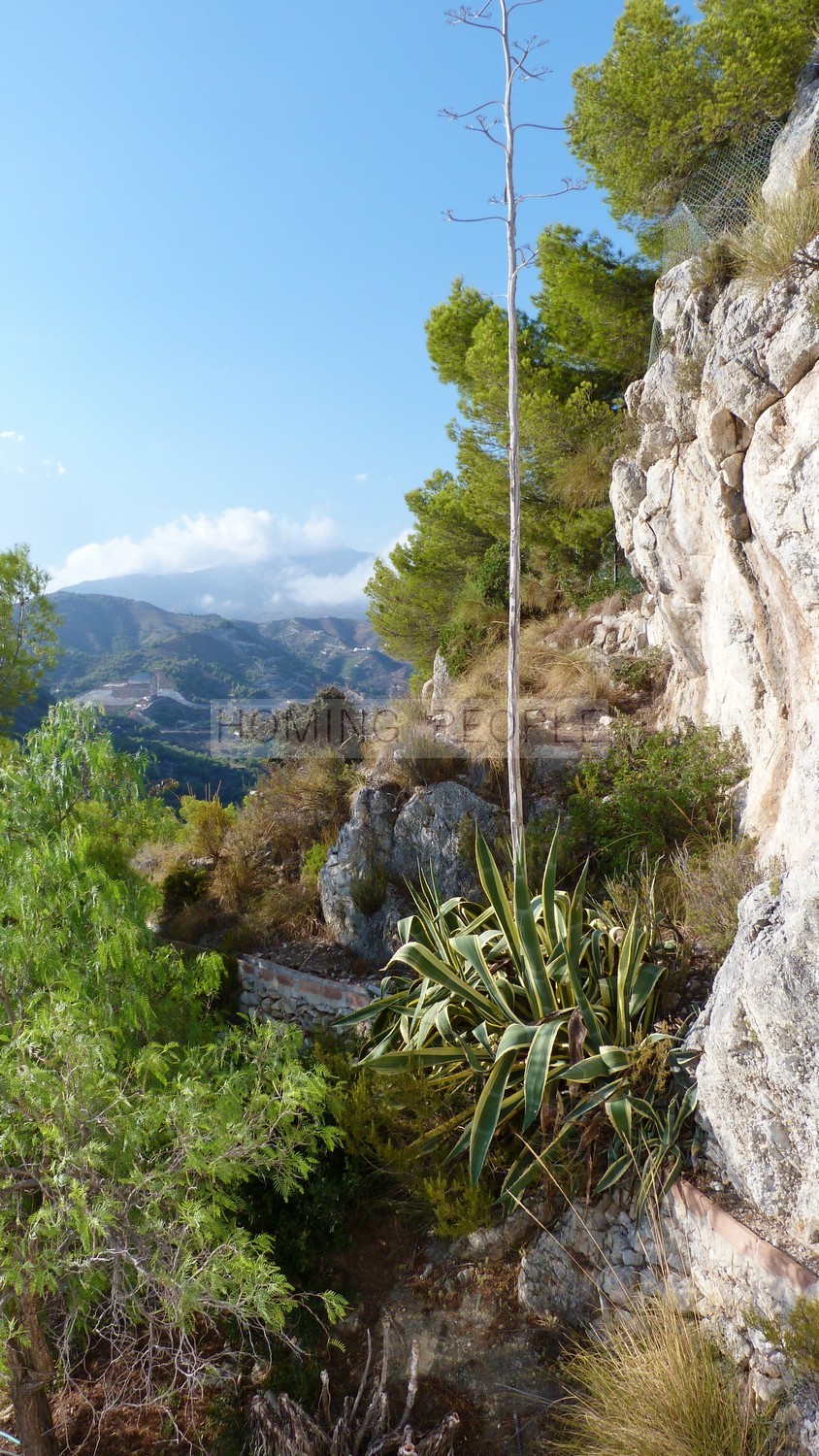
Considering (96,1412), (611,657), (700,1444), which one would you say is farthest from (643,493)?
(96,1412)

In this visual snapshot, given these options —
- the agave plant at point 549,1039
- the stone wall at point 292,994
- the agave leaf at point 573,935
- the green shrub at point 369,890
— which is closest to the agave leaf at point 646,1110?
the agave plant at point 549,1039

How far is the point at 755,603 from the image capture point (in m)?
5.39

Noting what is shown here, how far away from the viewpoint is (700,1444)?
2.70 meters

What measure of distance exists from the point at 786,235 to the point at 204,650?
29.9 m

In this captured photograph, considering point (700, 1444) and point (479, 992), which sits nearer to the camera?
point (700, 1444)

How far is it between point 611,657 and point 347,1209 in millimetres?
5725

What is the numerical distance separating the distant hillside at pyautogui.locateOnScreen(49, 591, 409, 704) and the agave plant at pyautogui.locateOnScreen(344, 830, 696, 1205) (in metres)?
16.4

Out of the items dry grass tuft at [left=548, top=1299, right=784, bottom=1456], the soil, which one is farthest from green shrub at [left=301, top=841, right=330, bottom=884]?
dry grass tuft at [left=548, top=1299, right=784, bottom=1456]

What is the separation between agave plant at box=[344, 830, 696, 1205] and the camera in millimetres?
3586

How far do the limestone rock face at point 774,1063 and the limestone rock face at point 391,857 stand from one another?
288 centimetres

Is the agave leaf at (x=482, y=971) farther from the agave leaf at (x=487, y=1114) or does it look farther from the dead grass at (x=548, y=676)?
the dead grass at (x=548, y=676)

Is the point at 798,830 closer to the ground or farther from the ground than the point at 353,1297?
farther from the ground

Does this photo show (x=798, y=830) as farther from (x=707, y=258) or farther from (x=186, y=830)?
(x=186, y=830)

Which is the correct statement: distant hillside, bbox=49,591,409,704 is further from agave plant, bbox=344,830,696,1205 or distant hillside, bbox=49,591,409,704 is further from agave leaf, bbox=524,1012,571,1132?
agave leaf, bbox=524,1012,571,1132
